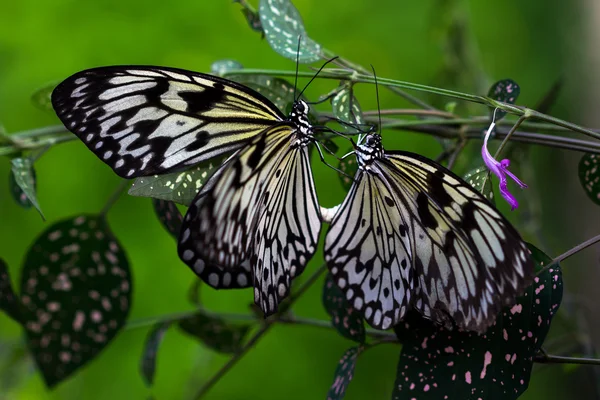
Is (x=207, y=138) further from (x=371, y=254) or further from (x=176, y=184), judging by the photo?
(x=371, y=254)

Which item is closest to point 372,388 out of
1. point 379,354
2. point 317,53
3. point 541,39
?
point 379,354

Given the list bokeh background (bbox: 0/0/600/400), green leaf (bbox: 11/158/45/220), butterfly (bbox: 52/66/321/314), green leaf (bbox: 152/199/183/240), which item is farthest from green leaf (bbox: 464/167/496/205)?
bokeh background (bbox: 0/0/600/400)

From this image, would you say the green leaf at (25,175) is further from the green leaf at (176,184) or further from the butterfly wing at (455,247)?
the butterfly wing at (455,247)

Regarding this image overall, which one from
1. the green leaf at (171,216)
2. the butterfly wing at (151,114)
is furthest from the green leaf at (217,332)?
the butterfly wing at (151,114)

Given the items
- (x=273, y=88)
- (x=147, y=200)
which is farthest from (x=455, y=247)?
(x=147, y=200)

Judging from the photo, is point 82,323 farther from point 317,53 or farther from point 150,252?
point 150,252

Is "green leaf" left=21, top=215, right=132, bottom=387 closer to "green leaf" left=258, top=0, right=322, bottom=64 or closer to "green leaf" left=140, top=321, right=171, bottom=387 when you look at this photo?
"green leaf" left=140, top=321, right=171, bottom=387
